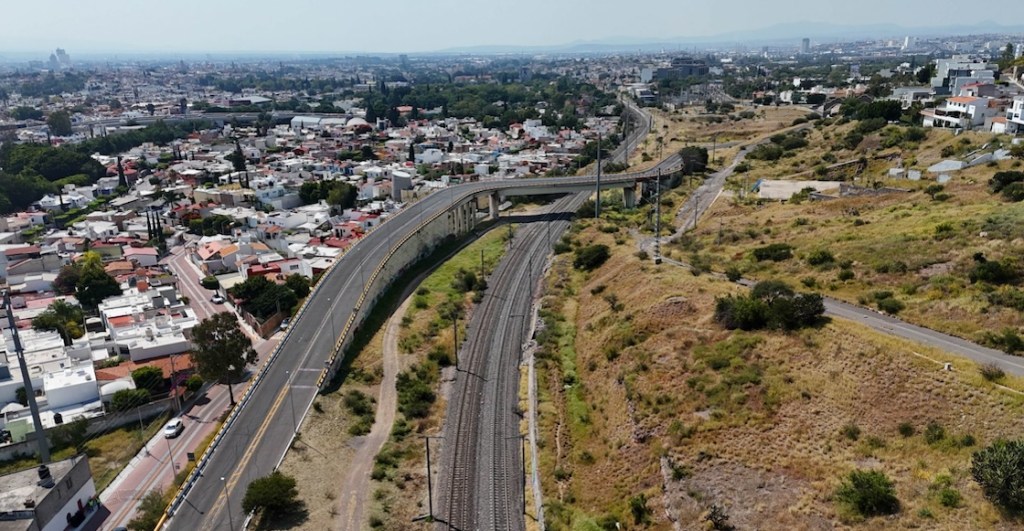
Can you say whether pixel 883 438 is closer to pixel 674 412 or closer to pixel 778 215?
pixel 674 412

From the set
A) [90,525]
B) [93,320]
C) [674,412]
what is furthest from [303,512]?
[93,320]

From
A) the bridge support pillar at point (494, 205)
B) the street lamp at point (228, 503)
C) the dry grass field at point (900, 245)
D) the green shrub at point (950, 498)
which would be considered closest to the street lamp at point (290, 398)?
the street lamp at point (228, 503)

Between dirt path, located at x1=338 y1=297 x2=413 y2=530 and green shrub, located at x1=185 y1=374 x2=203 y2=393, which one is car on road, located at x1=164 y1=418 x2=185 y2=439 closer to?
green shrub, located at x1=185 y1=374 x2=203 y2=393

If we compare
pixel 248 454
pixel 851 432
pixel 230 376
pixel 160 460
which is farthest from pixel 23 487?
pixel 851 432

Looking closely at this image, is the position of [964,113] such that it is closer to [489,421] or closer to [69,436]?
[489,421]

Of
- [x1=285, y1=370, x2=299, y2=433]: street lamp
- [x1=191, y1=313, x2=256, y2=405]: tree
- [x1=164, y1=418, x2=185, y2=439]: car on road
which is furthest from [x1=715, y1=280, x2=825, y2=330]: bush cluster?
[x1=164, y1=418, x2=185, y2=439]: car on road
